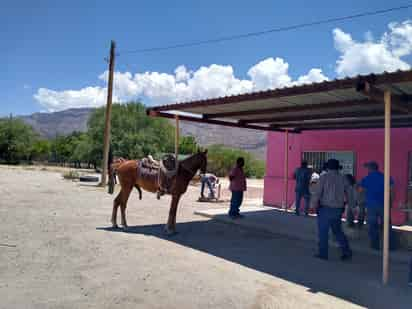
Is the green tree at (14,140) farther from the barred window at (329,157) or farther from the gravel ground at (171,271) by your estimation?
the barred window at (329,157)

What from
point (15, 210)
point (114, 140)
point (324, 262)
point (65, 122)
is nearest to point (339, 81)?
point (324, 262)

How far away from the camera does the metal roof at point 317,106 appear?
19.6 ft

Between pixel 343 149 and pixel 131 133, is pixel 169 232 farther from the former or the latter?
pixel 131 133

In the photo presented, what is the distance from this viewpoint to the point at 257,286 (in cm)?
532

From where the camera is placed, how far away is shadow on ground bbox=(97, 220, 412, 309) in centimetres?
527

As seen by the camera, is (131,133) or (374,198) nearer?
(374,198)

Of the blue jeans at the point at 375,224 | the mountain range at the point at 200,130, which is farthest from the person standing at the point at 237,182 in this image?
the mountain range at the point at 200,130

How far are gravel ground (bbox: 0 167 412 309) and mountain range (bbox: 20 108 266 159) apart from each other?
137ft

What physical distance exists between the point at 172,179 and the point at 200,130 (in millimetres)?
104927

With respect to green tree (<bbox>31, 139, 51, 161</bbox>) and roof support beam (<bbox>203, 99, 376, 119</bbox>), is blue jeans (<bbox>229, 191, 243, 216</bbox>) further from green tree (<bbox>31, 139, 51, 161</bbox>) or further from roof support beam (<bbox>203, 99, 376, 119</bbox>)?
green tree (<bbox>31, 139, 51, 161</bbox>)

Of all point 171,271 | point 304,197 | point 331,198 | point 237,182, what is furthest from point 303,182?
point 171,271

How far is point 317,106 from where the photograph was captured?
329 inches

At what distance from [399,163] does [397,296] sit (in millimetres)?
6838

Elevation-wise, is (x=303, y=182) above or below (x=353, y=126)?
below
